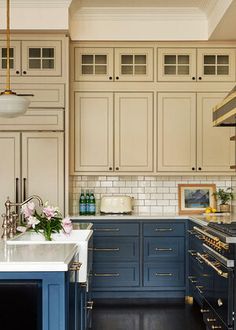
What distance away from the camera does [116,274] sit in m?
5.43

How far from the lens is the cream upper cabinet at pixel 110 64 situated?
5.68 metres

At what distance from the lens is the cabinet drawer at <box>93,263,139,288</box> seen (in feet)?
17.8

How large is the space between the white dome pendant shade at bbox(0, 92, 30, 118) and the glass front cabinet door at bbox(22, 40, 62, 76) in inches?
74.7

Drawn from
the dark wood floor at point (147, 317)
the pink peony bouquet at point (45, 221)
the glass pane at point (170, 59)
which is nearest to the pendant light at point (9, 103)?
the pink peony bouquet at point (45, 221)

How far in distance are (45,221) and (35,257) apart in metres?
0.87

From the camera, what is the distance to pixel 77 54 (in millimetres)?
5691

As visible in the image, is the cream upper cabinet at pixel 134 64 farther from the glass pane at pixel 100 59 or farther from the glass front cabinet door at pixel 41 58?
the glass front cabinet door at pixel 41 58

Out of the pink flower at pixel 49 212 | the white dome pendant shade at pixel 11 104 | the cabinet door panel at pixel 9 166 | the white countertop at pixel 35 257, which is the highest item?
the white dome pendant shade at pixel 11 104

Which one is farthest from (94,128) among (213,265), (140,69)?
(213,265)

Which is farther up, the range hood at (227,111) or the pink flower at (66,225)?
the range hood at (227,111)

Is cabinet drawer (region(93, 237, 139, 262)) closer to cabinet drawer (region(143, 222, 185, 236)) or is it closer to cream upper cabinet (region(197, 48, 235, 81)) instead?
cabinet drawer (region(143, 222, 185, 236))

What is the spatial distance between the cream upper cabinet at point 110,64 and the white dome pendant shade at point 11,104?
2.21 meters

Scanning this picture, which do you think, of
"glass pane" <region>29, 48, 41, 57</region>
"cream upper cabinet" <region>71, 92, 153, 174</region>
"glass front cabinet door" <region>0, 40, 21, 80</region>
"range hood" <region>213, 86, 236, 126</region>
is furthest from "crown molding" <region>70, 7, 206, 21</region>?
"range hood" <region>213, 86, 236, 126</region>

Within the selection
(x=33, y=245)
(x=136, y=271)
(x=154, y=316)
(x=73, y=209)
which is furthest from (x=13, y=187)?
(x=33, y=245)
